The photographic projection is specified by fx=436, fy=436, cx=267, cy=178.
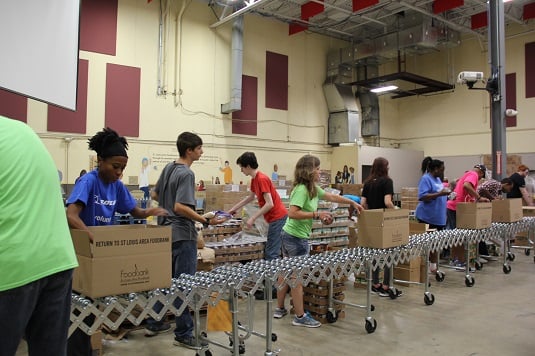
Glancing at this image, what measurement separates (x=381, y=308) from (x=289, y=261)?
5.26ft

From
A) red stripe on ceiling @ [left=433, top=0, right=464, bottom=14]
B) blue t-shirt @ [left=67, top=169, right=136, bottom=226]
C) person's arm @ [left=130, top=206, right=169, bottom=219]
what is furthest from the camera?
red stripe on ceiling @ [left=433, top=0, right=464, bottom=14]

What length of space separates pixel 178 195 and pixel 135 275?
0.84 m

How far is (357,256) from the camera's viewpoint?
338cm

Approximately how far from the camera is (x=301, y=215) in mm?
3426

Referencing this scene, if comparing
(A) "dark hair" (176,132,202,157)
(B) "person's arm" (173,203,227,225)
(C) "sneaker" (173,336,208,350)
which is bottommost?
(C) "sneaker" (173,336,208,350)

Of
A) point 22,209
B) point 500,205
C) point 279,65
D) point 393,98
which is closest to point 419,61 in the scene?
point 393,98

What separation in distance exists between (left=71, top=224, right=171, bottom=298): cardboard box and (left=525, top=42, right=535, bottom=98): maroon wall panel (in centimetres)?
1213

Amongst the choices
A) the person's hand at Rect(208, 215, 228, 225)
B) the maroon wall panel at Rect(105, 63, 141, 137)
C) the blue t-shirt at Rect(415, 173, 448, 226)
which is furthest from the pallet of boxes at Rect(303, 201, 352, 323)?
the maroon wall panel at Rect(105, 63, 141, 137)

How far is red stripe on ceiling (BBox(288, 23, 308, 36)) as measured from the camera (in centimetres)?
1188

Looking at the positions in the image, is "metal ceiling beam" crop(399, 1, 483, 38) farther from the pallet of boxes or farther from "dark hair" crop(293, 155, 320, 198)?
"dark hair" crop(293, 155, 320, 198)

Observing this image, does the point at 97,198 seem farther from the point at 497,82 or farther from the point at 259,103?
the point at 259,103

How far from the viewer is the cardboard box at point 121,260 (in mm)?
1965

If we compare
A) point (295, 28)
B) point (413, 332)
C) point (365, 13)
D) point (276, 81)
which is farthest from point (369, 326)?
point (295, 28)

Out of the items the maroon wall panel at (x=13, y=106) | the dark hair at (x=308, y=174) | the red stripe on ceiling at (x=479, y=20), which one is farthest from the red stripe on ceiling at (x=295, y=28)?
the dark hair at (x=308, y=174)
